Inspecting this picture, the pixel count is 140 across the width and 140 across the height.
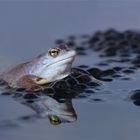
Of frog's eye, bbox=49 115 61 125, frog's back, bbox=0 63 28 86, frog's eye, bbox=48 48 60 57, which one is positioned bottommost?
frog's eye, bbox=49 115 61 125

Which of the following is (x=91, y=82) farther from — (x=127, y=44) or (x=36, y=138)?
(x=127, y=44)

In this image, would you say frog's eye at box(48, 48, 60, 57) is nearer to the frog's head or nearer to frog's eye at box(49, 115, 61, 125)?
the frog's head

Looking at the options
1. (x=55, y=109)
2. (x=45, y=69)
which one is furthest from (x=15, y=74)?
(x=55, y=109)

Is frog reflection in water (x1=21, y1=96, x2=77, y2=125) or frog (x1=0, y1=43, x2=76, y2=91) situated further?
frog (x1=0, y1=43, x2=76, y2=91)

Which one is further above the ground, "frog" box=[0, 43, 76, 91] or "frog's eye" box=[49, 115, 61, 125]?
"frog" box=[0, 43, 76, 91]

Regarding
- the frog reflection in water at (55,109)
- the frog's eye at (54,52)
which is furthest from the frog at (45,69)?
the frog reflection in water at (55,109)

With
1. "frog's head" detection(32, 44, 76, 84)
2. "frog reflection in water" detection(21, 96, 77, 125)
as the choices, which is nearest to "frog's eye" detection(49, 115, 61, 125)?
"frog reflection in water" detection(21, 96, 77, 125)

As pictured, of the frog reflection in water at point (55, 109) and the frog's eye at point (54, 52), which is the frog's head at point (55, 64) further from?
the frog reflection in water at point (55, 109)
